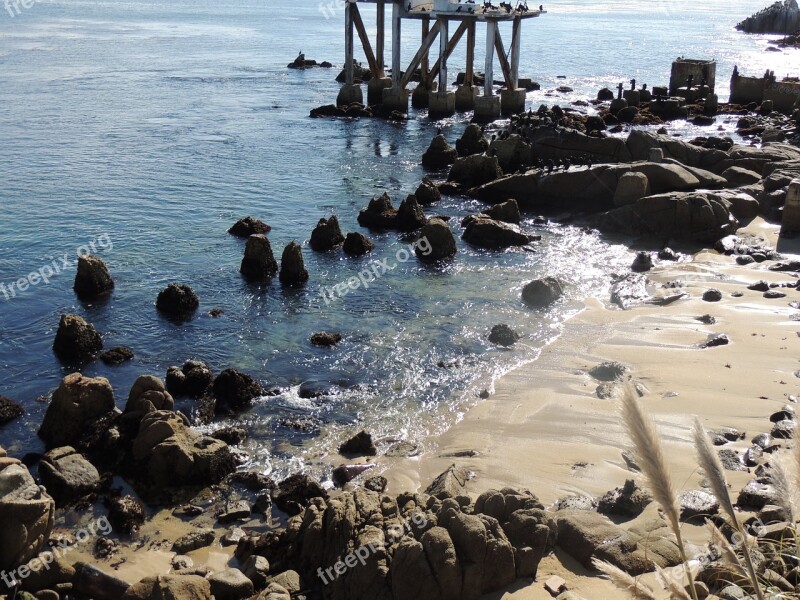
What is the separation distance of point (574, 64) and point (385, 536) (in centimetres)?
7469

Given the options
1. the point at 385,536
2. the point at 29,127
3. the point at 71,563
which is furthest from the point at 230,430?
the point at 29,127

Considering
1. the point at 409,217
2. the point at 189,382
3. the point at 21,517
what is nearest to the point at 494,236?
the point at 409,217

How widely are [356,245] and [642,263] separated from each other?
9.08 metres

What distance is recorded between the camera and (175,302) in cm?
2261

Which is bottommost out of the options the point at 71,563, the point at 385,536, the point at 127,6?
the point at 71,563

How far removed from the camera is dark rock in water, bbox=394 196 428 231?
29828mm

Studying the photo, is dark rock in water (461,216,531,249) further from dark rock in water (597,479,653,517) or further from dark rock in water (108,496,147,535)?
dark rock in water (108,496,147,535)

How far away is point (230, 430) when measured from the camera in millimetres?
16562

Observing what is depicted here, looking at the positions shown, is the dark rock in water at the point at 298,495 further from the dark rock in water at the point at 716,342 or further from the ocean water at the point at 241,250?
the dark rock in water at the point at 716,342

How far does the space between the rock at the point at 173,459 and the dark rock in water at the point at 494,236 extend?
14.8 m

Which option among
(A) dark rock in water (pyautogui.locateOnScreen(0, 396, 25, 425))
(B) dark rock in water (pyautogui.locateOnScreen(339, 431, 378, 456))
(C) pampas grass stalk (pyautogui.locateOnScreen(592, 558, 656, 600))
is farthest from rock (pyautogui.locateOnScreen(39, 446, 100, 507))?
(C) pampas grass stalk (pyautogui.locateOnScreen(592, 558, 656, 600))

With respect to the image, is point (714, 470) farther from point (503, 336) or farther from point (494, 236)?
point (494, 236)

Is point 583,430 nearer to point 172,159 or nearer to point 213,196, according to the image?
point 213,196

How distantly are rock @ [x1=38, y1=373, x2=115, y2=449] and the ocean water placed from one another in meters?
0.52
